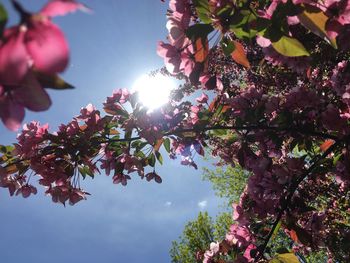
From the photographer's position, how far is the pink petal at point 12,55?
587 mm

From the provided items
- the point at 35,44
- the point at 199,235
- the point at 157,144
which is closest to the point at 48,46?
the point at 35,44

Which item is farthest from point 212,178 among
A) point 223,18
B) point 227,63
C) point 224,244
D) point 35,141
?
point 223,18

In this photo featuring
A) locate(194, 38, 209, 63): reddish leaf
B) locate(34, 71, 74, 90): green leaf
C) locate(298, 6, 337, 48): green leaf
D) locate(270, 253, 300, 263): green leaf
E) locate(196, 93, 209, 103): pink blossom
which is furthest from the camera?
locate(196, 93, 209, 103): pink blossom

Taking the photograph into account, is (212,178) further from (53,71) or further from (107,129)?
(53,71)

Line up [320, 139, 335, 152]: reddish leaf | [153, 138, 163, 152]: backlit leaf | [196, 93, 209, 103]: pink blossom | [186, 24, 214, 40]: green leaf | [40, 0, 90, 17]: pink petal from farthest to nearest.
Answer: [196, 93, 209, 103]: pink blossom, [153, 138, 163, 152]: backlit leaf, [320, 139, 335, 152]: reddish leaf, [186, 24, 214, 40]: green leaf, [40, 0, 90, 17]: pink petal

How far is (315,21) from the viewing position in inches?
49.5

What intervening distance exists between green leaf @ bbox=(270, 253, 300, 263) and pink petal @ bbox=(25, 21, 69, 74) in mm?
2536

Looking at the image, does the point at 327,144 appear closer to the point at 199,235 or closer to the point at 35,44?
the point at 35,44

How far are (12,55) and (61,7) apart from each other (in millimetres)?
129

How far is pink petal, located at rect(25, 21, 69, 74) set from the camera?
551mm

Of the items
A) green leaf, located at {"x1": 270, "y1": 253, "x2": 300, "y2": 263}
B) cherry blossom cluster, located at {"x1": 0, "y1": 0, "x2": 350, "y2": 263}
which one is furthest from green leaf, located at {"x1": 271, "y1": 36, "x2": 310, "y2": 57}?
green leaf, located at {"x1": 270, "y1": 253, "x2": 300, "y2": 263}

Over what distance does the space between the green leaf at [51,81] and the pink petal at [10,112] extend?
4.9 inches

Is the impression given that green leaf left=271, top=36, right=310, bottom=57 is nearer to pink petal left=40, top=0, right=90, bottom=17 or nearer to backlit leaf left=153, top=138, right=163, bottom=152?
pink petal left=40, top=0, right=90, bottom=17

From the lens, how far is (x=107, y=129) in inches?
116
